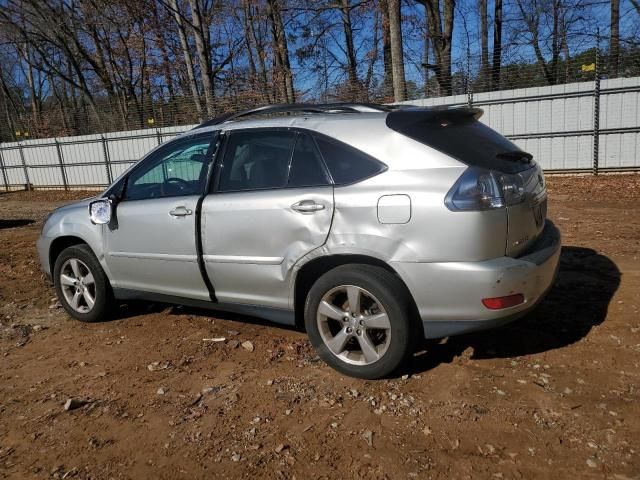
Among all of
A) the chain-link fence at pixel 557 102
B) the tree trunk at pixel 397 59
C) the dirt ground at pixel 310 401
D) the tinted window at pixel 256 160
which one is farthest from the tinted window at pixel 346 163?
the tree trunk at pixel 397 59

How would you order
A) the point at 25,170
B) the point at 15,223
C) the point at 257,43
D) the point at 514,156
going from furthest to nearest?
the point at 257,43 < the point at 25,170 < the point at 15,223 < the point at 514,156

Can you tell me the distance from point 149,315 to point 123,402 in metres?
1.63

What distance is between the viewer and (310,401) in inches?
118

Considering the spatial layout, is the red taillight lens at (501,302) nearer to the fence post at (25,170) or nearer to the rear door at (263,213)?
the rear door at (263,213)

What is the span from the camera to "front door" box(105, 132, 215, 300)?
12.3 ft

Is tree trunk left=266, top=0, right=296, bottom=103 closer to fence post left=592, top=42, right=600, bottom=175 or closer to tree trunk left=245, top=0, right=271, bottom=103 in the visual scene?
tree trunk left=245, top=0, right=271, bottom=103

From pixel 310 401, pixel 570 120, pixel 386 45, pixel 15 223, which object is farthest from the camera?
pixel 386 45

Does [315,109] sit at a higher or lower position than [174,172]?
higher

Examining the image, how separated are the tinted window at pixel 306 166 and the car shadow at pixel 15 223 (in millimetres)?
9669

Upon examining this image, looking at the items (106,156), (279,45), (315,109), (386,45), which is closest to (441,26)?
(386,45)

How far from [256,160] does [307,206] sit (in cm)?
65

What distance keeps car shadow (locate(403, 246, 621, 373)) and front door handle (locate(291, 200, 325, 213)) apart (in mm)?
→ 1164

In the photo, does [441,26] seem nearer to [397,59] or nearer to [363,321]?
[397,59]

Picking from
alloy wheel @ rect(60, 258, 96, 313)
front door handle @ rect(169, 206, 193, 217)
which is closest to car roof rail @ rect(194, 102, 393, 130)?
front door handle @ rect(169, 206, 193, 217)
